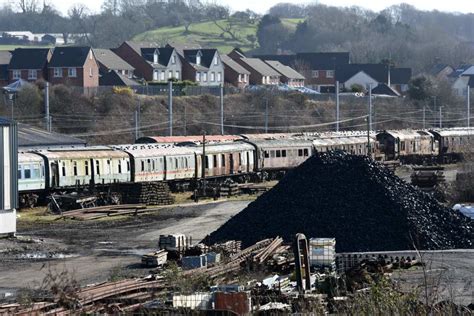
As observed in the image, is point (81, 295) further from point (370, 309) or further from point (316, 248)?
point (316, 248)

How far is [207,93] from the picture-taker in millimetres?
94938

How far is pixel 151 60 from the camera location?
110375 mm

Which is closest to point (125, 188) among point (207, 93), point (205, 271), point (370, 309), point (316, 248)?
point (316, 248)

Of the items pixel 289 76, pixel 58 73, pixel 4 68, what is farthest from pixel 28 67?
pixel 289 76

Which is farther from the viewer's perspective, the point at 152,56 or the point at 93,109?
the point at 152,56

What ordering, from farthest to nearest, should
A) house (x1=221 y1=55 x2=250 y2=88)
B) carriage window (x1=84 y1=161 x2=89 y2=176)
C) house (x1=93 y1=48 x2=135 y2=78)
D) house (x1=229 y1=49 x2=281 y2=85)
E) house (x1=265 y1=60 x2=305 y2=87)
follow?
house (x1=265 y1=60 x2=305 y2=87) < house (x1=229 y1=49 x2=281 y2=85) < house (x1=221 y1=55 x2=250 y2=88) < house (x1=93 y1=48 x2=135 y2=78) < carriage window (x1=84 y1=161 x2=89 y2=176)

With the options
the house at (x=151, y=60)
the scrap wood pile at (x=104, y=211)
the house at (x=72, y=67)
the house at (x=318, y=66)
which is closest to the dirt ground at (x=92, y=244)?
the scrap wood pile at (x=104, y=211)

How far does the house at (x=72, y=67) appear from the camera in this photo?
96375mm

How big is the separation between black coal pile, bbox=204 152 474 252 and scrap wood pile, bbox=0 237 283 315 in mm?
6662

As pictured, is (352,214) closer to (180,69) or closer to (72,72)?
(72,72)

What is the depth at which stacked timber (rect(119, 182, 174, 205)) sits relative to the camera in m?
50.0

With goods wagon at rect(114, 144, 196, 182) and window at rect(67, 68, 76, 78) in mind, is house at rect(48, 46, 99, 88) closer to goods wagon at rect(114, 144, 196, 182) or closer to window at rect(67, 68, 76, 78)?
window at rect(67, 68, 76, 78)

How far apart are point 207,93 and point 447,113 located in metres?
23.7

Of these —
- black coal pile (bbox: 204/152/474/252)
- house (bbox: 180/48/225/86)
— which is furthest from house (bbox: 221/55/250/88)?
black coal pile (bbox: 204/152/474/252)
